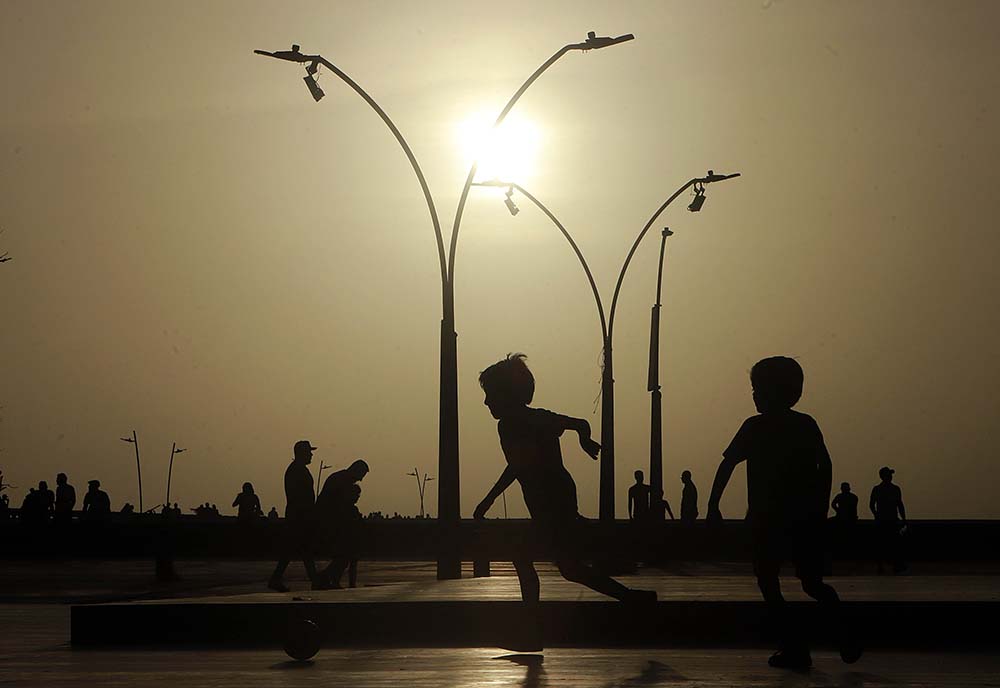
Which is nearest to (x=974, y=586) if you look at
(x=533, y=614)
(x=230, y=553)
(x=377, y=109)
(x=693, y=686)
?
(x=533, y=614)

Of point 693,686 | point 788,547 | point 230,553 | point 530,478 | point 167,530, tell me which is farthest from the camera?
point 230,553

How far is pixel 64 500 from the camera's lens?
39.9 m

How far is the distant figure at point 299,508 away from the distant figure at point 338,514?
0.61 ft

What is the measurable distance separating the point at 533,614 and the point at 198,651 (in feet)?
8.01

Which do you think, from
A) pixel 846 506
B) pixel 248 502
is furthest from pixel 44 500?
pixel 846 506

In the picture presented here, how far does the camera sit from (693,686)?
8719 millimetres

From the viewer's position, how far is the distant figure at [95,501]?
37.9 meters

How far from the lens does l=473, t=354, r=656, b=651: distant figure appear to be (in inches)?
411

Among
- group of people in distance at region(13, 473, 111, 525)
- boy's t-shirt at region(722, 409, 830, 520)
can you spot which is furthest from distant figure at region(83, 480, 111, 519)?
boy's t-shirt at region(722, 409, 830, 520)

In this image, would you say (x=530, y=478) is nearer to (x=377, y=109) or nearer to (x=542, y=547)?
(x=542, y=547)

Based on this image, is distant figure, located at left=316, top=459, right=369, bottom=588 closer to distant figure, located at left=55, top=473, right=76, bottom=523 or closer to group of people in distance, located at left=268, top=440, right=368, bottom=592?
group of people in distance, located at left=268, top=440, right=368, bottom=592

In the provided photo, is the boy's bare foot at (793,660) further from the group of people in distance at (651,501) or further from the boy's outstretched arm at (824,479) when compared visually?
the group of people in distance at (651,501)

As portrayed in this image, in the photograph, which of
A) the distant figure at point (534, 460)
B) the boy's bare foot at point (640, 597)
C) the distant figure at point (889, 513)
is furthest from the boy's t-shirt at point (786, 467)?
the distant figure at point (889, 513)

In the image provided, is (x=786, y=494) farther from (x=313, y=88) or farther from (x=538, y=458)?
(x=313, y=88)
